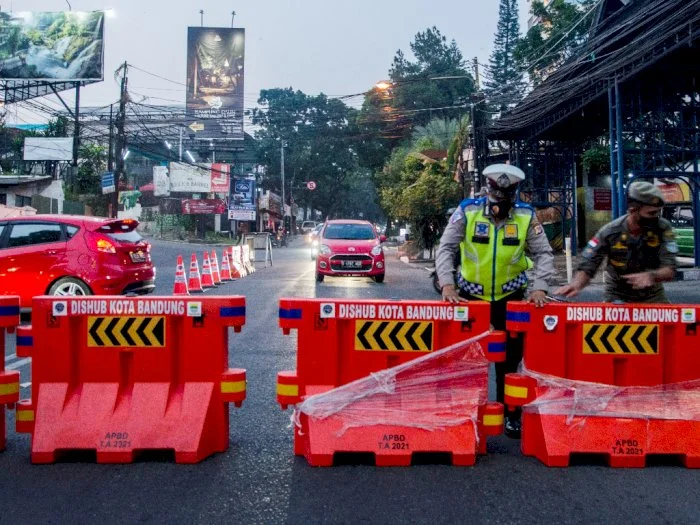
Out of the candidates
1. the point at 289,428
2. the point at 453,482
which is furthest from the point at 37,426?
the point at 453,482

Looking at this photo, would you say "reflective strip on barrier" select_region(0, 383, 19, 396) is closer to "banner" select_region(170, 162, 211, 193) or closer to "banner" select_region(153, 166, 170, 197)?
"banner" select_region(170, 162, 211, 193)

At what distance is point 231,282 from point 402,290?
4.72 meters

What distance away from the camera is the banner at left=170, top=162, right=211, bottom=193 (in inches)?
2395

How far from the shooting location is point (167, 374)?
16.2 ft

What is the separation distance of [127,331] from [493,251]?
2490 millimetres

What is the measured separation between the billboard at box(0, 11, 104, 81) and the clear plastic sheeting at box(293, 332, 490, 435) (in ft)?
131

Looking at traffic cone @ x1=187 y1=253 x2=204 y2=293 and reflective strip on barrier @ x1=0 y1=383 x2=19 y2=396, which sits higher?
traffic cone @ x1=187 y1=253 x2=204 y2=293

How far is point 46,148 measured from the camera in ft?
141

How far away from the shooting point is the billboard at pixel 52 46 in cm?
4056

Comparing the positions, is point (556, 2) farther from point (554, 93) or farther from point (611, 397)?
point (611, 397)

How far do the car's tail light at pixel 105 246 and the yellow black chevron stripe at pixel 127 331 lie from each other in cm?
684

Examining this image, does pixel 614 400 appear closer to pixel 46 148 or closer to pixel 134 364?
pixel 134 364

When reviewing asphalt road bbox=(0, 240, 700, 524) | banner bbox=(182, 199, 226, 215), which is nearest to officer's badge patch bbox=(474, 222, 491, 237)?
asphalt road bbox=(0, 240, 700, 524)

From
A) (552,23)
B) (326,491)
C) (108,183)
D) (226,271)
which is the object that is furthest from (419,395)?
(552,23)
